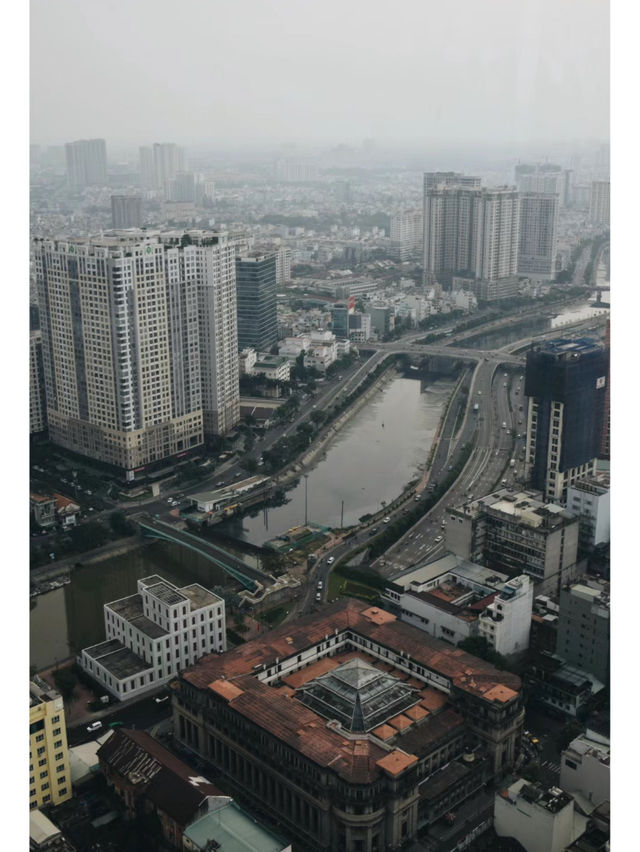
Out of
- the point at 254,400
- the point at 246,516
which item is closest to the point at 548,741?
the point at 246,516

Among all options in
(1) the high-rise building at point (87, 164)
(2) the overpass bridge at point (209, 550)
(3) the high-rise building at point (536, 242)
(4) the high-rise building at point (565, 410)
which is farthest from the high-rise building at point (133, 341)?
(3) the high-rise building at point (536, 242)

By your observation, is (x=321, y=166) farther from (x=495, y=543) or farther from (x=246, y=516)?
(x=495, y=543)

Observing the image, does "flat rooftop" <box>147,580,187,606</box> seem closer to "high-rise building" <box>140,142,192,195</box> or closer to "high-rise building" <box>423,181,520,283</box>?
"high-rise building" <box>140,142,192,195</box>

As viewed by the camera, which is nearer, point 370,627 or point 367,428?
point 370,627

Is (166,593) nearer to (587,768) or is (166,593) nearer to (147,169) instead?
(587,768)

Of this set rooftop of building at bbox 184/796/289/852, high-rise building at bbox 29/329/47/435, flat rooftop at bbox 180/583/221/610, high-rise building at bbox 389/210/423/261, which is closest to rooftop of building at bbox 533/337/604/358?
flat rooftop at bbox 180/583/221/610

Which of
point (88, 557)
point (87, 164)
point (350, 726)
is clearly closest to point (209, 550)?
point (88, 557)
